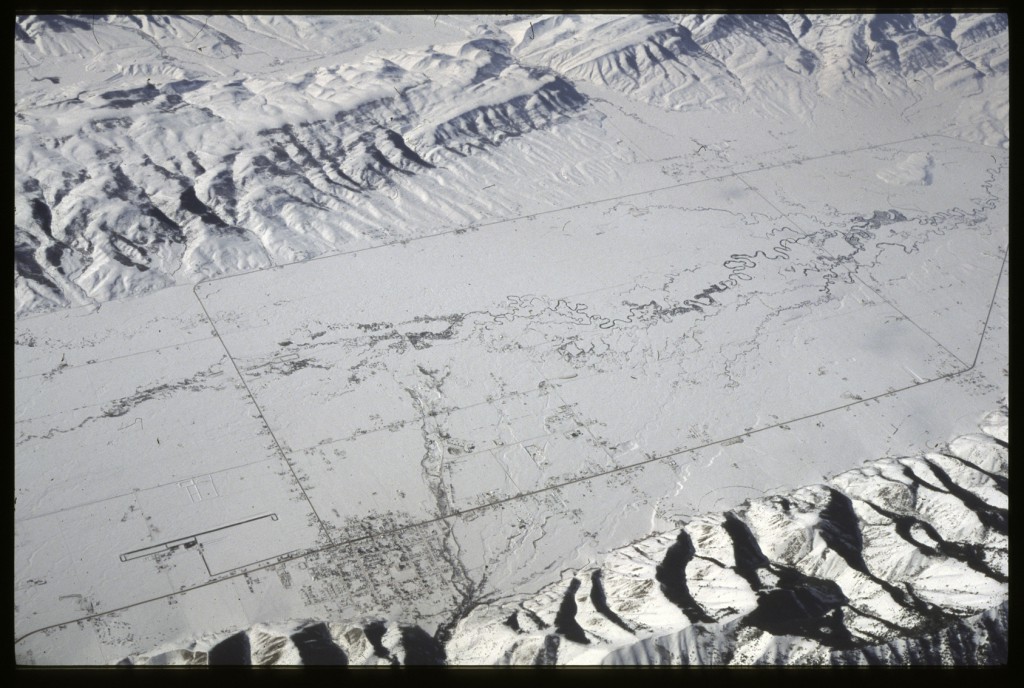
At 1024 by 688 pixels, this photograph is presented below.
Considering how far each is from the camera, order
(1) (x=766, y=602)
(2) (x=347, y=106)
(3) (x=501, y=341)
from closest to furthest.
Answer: (1) (x=766, y=602)
(3) (x=501, y=341)
(2) (x=347, y=106)

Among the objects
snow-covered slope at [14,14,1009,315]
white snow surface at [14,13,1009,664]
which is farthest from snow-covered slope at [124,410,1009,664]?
snow-covered slope at [14,14,1009,315]

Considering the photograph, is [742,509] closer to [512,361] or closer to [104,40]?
Answer: [512,361]

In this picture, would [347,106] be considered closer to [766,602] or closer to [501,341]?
[501,341]

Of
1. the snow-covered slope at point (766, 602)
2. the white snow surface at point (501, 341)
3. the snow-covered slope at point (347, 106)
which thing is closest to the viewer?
the snow-covered slope at point (766, 602)

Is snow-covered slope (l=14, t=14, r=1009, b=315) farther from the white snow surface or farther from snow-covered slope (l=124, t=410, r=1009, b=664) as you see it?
snow-covered slope (l=124, t=410, r=1009, b=664)

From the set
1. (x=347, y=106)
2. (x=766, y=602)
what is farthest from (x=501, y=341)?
(x=347, y=106)

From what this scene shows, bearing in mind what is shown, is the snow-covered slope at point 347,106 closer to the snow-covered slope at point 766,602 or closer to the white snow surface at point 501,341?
the white snow surface at point 501,341

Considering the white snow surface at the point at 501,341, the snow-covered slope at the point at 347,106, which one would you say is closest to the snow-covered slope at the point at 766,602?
the white snow surface at the point at 501,341
